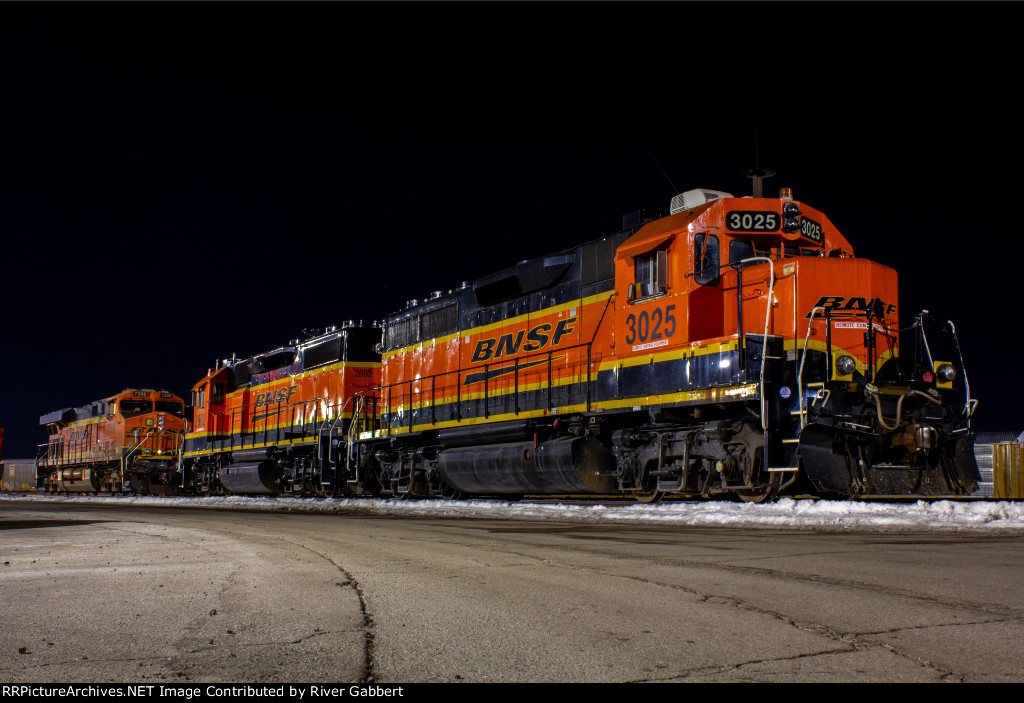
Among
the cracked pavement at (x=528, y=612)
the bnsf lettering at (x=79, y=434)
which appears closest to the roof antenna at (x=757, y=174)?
the cracked pavement at (x=528, y=612)

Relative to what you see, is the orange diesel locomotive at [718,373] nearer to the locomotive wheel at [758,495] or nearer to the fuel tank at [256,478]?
A: the locomotive wheel at [758,495]

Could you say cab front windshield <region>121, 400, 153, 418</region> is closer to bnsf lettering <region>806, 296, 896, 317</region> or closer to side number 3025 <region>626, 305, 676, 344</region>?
side number 3025 <region>626, 305, 676, 344</region>

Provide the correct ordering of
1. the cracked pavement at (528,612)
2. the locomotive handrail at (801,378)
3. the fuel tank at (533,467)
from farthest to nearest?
the fuel tank at (533,467)
the locomotive handrail at (801,378)
the cracked pavement at (528,612)

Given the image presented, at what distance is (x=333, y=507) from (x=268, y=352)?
8.71 metres

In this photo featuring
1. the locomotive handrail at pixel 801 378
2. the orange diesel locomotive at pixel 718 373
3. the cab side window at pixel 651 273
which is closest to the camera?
the locomotive handrail at pixel 801 378

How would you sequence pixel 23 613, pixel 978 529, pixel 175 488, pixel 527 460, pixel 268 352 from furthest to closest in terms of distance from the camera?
pixel 175 488
pixel 268 352
pixel 527 460
pixel 978 529
pixel 23 613

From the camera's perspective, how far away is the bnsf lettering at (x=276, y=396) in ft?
72.6

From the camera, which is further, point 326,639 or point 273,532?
point 273,532

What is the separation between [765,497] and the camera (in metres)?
10.2

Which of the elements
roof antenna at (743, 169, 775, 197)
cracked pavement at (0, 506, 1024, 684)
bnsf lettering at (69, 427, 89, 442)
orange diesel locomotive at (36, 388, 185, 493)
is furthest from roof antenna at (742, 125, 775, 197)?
bnsf lettering at (69, 427, 89, 442)

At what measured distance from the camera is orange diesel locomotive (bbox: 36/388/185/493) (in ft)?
96.7

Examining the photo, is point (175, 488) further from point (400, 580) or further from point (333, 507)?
point (400, 580)

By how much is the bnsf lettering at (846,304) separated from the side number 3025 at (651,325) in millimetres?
1724

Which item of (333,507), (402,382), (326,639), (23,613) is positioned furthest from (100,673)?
(402,382)
